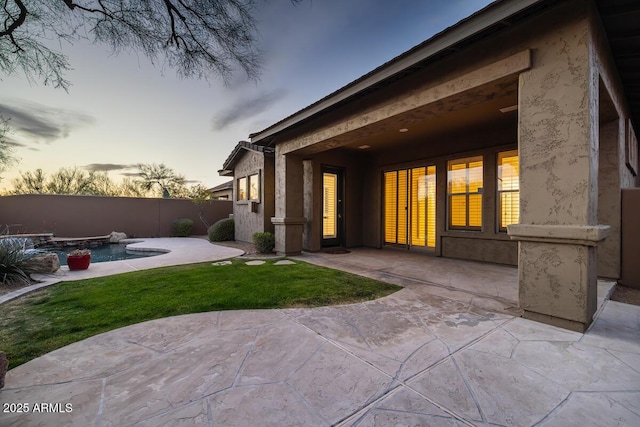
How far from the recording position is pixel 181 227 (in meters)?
12.6

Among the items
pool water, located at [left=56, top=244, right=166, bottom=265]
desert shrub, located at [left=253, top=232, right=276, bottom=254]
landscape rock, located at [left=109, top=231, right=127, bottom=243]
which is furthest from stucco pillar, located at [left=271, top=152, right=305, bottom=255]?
landscape rock, located at [left=109, top=231, right=127, bottom=243]

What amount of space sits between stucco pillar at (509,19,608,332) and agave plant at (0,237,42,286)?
23.4ft

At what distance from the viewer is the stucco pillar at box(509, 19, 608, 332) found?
2.42 meters

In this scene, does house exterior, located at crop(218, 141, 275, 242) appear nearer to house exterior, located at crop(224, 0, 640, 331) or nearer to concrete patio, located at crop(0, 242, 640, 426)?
house exterior, located at crop(224, 0, 640, 331)

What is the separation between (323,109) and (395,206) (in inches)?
159

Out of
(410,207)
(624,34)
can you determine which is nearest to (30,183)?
(410,207)

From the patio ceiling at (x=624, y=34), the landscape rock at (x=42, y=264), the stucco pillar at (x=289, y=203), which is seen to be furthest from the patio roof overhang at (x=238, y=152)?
the patio ceiling at (x=624, y=34)

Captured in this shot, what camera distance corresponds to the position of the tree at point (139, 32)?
280 centimetres

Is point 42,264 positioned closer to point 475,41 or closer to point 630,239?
point 475,41

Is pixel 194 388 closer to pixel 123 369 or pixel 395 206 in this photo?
pixel 123 369

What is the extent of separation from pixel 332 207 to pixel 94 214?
1065cm

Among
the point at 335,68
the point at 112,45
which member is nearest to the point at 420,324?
the point at 112,45

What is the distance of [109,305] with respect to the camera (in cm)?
313

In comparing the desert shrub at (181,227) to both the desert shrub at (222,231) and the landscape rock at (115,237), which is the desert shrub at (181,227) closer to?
the landscape rock at (115,237)
